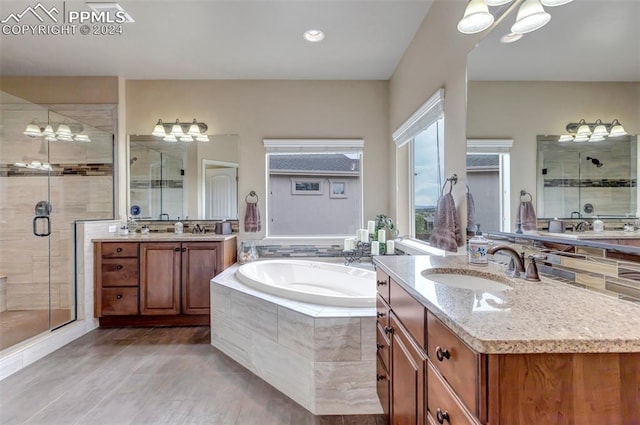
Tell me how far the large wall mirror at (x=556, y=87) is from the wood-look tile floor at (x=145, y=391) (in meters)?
1.59

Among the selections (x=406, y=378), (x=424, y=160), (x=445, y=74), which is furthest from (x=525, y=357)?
(x=424, y=160)

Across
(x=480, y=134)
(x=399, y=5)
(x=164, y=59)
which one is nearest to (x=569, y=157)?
(x=480, y=134)

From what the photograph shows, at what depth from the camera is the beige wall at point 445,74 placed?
6.14 feet

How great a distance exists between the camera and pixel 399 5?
2.31 metres

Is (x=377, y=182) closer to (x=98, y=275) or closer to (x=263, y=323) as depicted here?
(x=263, y=323)

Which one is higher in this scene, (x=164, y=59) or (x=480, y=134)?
(x=164, y=59)

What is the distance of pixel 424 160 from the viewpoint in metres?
2.88

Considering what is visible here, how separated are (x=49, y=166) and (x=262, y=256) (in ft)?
8.15

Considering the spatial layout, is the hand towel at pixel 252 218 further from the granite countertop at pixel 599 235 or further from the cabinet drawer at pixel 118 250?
the granite countertop at pixel 599 235

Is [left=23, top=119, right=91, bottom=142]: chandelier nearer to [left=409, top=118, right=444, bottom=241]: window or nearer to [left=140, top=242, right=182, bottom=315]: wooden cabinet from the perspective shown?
[left=140, top=242, right=182, bottom=315]: wooden cabinet

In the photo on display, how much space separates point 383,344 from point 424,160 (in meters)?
1.92

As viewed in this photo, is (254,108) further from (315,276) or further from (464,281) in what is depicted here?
(464,281)

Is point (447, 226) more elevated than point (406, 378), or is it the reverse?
point (447, 226)

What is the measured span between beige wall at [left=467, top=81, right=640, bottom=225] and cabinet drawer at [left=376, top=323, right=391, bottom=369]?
0.86 metres
